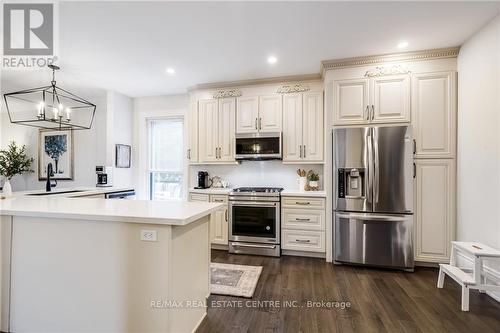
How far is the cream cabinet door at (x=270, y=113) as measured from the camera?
3857mm

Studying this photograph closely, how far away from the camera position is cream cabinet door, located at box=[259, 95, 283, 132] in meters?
3.86

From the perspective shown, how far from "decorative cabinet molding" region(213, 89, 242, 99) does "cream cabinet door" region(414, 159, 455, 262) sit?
280 cm

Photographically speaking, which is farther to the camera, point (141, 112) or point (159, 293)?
point (141, 112)

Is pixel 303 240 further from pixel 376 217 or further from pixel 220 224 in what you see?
pixel 220 224

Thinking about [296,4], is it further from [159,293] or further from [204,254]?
[159,293]

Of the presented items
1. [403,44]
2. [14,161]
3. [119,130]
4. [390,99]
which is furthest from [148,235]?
[14,161]

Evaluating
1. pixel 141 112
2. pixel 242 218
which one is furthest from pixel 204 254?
pixel 141 112

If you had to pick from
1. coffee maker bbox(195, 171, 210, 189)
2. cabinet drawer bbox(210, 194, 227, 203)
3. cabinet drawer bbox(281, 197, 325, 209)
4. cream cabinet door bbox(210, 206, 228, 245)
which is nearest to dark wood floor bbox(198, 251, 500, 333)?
cabinet drawer bbox(281, 197, 325, 209)

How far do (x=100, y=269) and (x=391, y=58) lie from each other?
3.85 m

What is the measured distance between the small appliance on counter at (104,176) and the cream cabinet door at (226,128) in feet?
6.89

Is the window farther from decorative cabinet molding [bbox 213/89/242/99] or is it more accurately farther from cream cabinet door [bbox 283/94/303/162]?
cream cabinet door [bbox 283/94/303/162]

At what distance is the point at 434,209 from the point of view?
118 inches

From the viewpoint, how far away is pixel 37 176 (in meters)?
5.25

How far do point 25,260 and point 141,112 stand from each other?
3.59 metres
